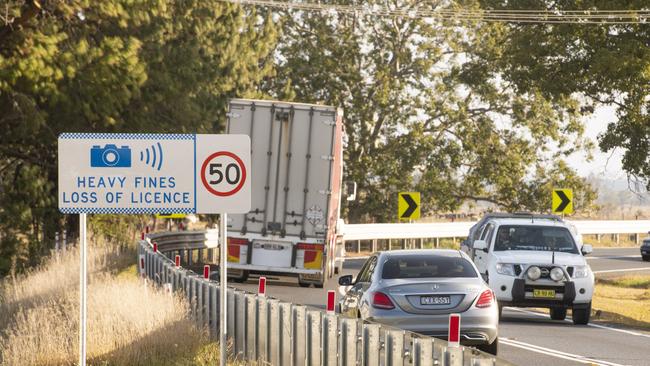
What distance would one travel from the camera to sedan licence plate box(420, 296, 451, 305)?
16.2 m

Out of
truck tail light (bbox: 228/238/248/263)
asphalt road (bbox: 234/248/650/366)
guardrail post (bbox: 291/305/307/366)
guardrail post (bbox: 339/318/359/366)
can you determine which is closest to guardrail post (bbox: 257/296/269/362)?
guardrail post (bbox: 291/305/307/366)

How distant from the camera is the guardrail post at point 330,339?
44.0 ft

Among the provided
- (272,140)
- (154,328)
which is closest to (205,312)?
(154,328)

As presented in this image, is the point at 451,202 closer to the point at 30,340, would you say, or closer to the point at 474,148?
the point at 474,148

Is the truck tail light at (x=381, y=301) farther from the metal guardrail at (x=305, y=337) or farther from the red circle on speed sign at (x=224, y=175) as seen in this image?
the red circle on speed sign at (x=224, y=175)

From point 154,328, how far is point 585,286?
8960 mm

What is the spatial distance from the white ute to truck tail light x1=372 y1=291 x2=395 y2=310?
22.6 feet

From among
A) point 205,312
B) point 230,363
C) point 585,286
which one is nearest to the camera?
point 230,363

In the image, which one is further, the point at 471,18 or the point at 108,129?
the point at 471,18

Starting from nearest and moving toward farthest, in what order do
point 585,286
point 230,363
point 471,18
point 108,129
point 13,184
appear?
point 230,363 < point 585,286 < point 108,129 < point 13,184 < point 471,18

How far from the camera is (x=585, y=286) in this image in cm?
2294

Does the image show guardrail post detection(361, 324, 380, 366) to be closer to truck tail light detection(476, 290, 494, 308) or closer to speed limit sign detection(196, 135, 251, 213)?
speed limit sign detection(196, 135, 251, 213)

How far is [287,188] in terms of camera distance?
29172 millimetres

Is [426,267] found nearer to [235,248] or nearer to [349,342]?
[349,342]
